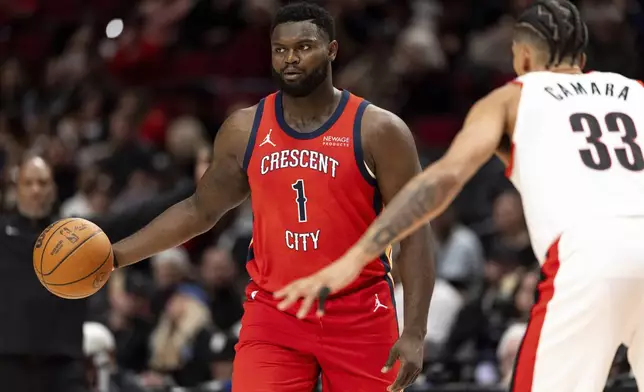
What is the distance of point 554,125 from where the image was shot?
14.7ft

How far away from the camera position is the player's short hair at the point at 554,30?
480 centimetres

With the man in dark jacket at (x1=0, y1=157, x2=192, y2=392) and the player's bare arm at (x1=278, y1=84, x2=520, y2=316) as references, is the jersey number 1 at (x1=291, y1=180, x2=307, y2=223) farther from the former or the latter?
the man in dark jacket at (x1=0, y1=157, x2=192, y2=392)

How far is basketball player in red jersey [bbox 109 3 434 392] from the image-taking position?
547 centimetres

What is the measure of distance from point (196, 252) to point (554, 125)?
8.96 metres

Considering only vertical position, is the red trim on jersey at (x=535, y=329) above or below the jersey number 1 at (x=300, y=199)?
below

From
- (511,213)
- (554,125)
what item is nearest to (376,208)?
(554,125)

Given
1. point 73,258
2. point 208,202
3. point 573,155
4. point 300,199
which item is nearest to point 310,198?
point 300,199

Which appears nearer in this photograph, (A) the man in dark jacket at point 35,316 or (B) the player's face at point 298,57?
Answer: (B) the player's face at point 298,57

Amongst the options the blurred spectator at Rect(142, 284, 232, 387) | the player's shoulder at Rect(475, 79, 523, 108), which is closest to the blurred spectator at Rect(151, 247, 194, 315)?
the blurred spectator at Rect(142, 284, 232, 387)

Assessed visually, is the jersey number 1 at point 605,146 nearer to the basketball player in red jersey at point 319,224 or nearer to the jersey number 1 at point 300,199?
the basketball player in red jersey at point 319,224

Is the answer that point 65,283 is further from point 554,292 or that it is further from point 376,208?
point 554,292

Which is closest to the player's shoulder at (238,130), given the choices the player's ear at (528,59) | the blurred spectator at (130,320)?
the player's ear at (528,59)

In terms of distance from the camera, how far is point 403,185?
5535 mm

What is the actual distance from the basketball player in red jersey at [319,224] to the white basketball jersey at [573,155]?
3.47ft
